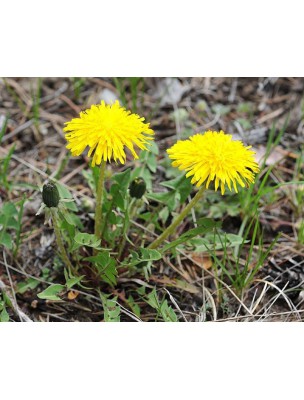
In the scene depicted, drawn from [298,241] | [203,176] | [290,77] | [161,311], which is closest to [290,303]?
[298,241]

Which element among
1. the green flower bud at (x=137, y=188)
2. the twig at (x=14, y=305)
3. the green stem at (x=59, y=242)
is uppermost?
the green flower bud at (x=137, y=188)

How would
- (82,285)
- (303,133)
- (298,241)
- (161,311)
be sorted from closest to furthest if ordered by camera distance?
(161,311) < (82,285) < (298,241) < (303,133)

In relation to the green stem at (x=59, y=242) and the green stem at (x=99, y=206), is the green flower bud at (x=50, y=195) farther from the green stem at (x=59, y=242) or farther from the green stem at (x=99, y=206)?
the green stem at (x=99, y=206)

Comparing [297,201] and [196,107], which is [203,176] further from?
[196,107]

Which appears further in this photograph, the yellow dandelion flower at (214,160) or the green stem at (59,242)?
the green stem at (59,242)

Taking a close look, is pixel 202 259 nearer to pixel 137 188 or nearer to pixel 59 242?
pixel 137 188

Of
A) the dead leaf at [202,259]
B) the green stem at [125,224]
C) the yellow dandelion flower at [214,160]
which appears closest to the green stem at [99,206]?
the green stem at [125,224]

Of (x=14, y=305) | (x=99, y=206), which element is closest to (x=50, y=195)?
(x=99, y=206)
